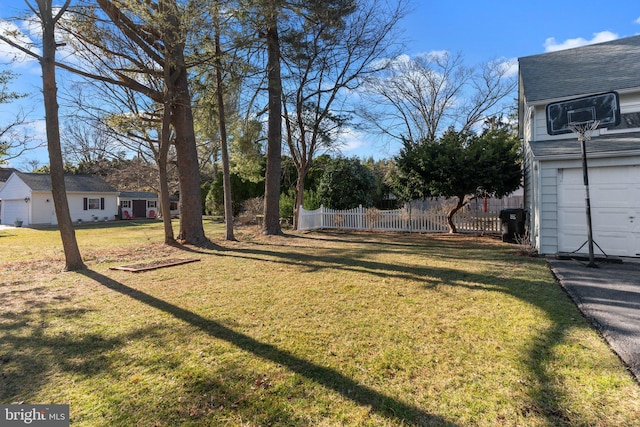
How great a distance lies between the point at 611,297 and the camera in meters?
4.42

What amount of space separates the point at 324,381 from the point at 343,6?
11.7 meters

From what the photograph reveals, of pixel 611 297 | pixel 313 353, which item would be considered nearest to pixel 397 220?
pixel 611 297

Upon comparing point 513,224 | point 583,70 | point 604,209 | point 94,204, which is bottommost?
point 513,224

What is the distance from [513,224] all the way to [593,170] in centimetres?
345

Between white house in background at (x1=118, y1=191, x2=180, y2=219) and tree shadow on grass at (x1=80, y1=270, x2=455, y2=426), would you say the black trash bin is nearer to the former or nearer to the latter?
tree shadow on grass at (x1=80, y1=270, x2=455, y2=426)

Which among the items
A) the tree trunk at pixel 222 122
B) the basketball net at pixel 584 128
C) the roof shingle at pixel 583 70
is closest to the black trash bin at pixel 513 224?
the roof shingle at pixel 583 70

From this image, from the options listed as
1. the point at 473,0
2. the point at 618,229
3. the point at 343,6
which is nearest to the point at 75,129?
the point at 343,6

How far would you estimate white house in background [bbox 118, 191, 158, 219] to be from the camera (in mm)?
31859

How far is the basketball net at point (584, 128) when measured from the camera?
6488 millimetres

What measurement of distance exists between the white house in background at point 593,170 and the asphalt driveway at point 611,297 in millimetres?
705

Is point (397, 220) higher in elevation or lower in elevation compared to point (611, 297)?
higher

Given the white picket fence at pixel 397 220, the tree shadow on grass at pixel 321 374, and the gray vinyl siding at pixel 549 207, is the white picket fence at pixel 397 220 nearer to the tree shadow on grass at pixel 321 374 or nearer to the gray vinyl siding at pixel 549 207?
the gray vinyl siding at pixel 549 207

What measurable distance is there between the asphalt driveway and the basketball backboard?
3.07 metres

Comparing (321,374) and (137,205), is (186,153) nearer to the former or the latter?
(321,374)
